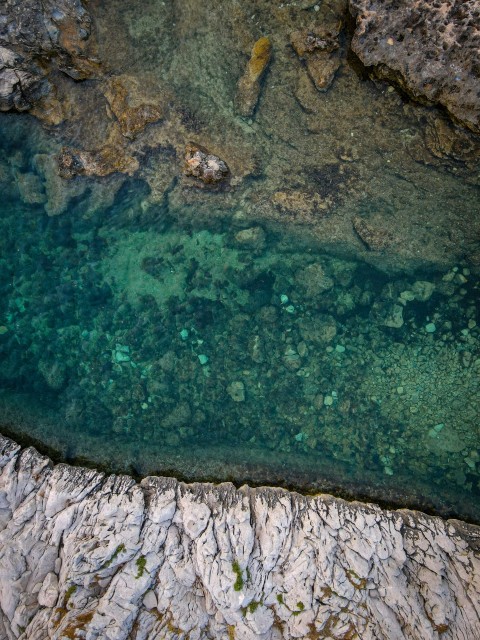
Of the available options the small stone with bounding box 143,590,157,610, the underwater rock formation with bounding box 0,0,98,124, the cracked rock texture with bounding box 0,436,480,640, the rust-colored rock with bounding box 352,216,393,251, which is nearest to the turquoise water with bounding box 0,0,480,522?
the rust-colored rock with bounding box 352,216,393,251

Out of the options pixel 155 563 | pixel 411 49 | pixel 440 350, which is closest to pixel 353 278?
pixel 440 350

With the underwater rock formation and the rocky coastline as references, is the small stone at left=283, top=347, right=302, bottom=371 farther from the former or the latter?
the underwater rock formation

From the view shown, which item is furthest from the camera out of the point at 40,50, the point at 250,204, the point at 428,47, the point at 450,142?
the point at 250,204

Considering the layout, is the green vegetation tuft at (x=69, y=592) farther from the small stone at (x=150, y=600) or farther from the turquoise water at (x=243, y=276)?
the turquoise water at (x=243, y=276)

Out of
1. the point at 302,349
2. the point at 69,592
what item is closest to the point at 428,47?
the point at 302,349

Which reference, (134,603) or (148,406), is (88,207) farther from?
(134,603)

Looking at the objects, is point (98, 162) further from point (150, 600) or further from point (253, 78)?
point (150, 600)
